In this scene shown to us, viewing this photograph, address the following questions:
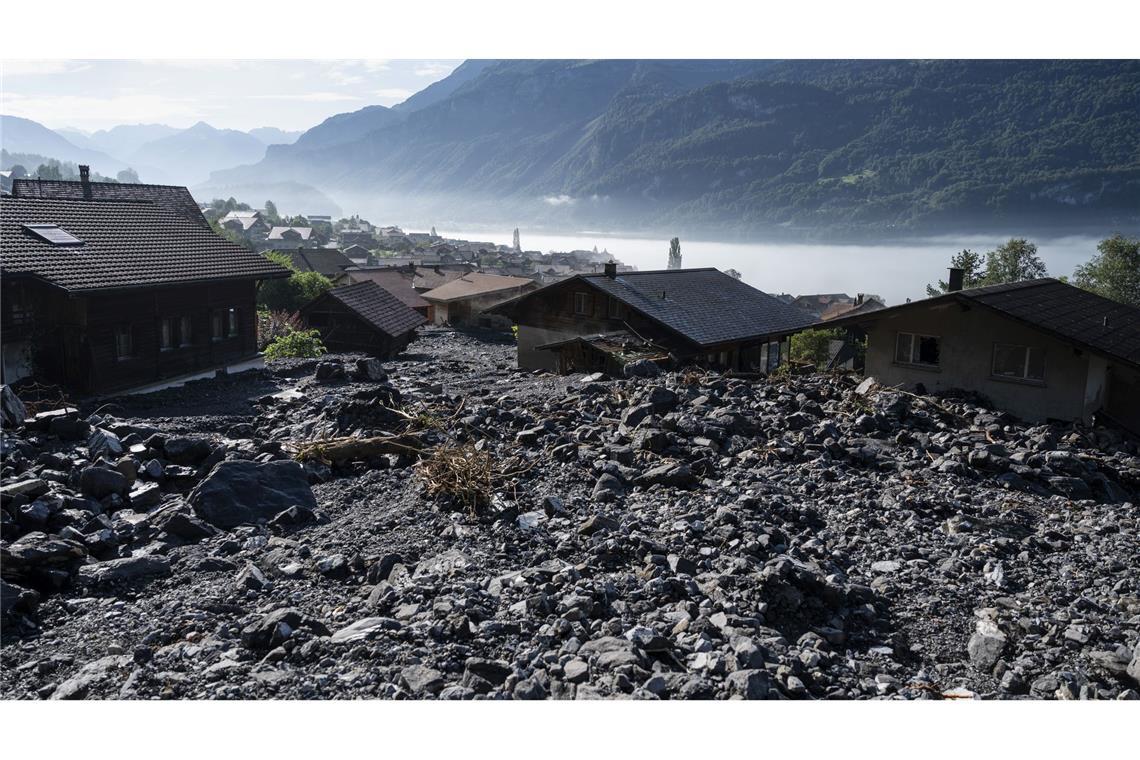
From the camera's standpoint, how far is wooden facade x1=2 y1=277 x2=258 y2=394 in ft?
60.1

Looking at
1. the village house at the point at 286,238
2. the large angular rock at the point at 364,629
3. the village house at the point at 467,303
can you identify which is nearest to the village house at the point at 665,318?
the large angular rock at the point at 364,629

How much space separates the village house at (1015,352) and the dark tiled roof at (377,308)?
70.0ft

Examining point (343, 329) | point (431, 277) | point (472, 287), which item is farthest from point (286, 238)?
point (343, 329)

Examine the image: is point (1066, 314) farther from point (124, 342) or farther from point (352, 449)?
point (124, 342)

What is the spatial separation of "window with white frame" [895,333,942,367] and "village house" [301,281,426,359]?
21.2 meters

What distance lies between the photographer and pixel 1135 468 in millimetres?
11930

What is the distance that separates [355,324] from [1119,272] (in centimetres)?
4232

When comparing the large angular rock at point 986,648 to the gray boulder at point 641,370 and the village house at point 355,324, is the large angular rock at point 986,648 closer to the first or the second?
the gray boulder at point 641,370

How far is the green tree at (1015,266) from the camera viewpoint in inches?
2029

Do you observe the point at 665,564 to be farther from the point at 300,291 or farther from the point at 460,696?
the point at 300,291

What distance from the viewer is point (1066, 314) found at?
18125mm

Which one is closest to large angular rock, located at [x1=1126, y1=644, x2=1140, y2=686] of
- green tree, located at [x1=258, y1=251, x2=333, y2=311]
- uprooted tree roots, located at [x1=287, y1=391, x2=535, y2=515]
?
uprooted tree roots, located at [x1=287, y1=391, x2=535, y2=515]

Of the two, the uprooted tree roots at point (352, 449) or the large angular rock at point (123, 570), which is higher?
the uprooted tree roots at point (352, 449)

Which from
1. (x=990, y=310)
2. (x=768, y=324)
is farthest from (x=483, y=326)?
(x=990, y=310)
